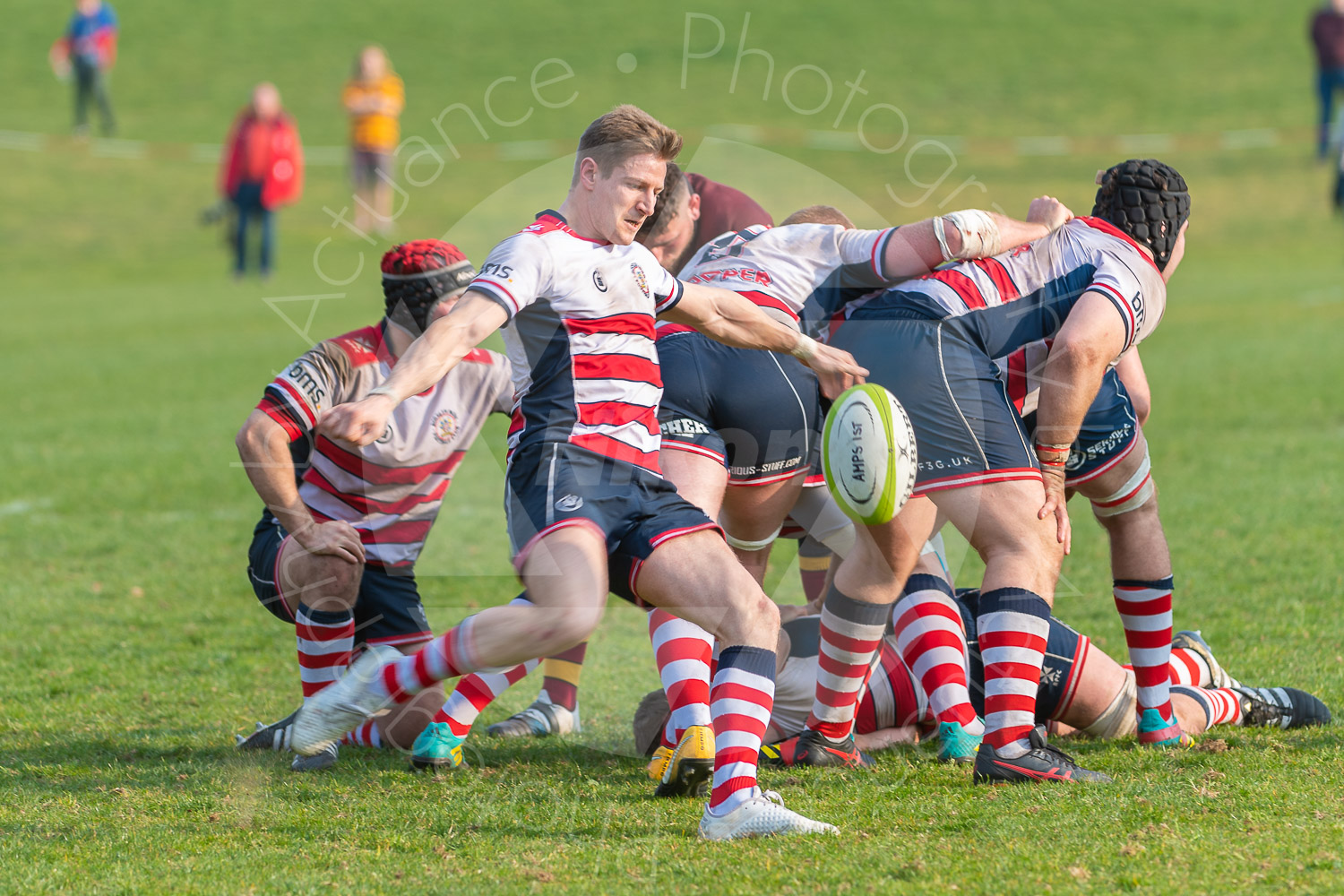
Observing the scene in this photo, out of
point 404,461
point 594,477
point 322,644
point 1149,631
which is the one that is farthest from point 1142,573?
point 322,644

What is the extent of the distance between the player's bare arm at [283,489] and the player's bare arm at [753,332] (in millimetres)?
1430

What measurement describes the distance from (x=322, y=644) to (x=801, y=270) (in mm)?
2223

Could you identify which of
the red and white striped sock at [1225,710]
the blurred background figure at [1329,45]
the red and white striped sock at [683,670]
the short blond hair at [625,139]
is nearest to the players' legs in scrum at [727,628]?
the red and white striped sock at [683,670]

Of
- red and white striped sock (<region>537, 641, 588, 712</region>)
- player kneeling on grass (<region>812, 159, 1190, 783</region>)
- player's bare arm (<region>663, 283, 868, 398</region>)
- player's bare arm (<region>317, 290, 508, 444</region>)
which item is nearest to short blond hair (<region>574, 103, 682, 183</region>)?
player's bare arm (<region>663, 283, 868, 398</region>)

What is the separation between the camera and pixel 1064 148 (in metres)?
29.6

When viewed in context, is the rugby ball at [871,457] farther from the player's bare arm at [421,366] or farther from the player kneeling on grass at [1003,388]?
the player's bare arm at [421,366]

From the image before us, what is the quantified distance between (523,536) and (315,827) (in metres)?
1.05

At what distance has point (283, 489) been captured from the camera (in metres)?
4.82

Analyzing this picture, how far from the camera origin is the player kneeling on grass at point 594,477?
390 cm

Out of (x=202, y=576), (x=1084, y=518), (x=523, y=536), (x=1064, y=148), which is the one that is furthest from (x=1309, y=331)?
(x=1064, y=148)

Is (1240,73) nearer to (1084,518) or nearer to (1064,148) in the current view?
(1064,148)

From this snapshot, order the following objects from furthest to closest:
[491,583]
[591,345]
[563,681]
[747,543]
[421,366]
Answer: [491,583]
[563,681]
[747,543]
[591,345]
[421,366]

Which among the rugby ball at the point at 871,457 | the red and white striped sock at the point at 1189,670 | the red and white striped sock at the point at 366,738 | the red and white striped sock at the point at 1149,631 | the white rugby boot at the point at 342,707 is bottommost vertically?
the red and white striped sock at the point at 366,738

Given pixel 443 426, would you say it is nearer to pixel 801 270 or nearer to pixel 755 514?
pixel 755 514
